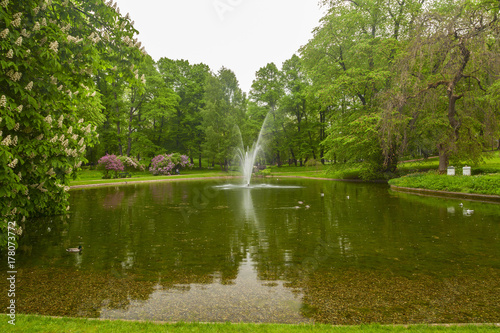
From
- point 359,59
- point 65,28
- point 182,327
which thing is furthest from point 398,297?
point 359,59

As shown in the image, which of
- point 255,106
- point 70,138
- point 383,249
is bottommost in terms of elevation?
point 383,249

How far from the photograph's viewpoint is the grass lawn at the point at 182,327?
3422mm

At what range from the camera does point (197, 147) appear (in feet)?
180

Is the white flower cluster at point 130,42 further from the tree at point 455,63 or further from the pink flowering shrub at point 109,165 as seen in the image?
the pink flowering shrub at point 109,165

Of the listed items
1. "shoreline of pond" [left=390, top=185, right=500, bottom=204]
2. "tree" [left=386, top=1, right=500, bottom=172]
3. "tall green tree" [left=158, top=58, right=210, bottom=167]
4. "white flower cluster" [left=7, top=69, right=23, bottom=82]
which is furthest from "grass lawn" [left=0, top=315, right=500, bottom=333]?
"tall green tree" [left=158, top=58, right=210, bottom=167]

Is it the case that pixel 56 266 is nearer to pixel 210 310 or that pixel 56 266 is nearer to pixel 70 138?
pixel 70 138

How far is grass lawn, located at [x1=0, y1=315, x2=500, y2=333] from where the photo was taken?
342cm

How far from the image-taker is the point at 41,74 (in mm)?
5195

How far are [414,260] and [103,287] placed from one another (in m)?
6.41

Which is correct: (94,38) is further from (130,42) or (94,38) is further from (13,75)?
(13,75)

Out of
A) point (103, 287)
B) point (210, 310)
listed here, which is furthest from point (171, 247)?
point (210, 310)

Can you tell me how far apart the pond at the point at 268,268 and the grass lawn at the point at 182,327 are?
1.15 feet

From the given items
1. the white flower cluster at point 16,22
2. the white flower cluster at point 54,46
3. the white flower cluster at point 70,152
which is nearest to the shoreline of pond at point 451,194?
the white flower cluster at point 70,152

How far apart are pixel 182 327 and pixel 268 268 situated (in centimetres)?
268
